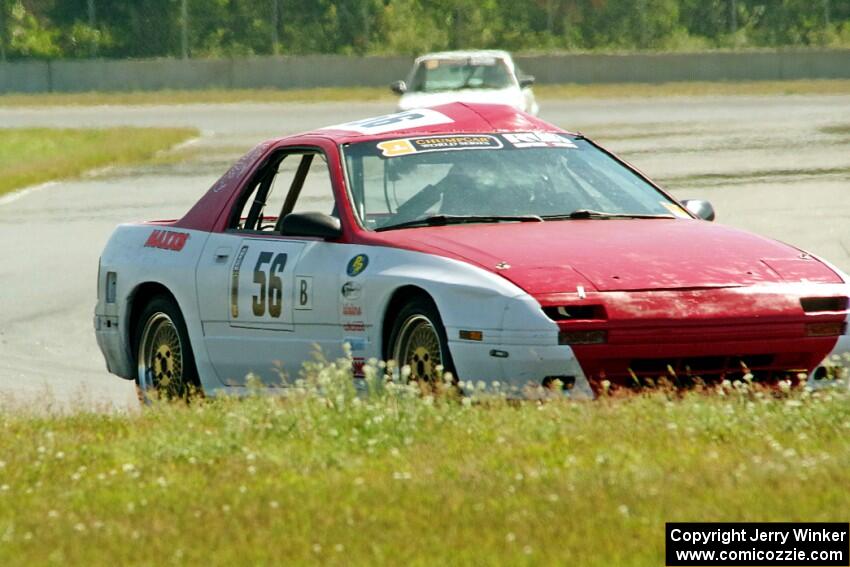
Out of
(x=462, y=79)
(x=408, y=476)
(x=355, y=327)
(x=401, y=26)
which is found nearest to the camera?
(x=408, y=476)

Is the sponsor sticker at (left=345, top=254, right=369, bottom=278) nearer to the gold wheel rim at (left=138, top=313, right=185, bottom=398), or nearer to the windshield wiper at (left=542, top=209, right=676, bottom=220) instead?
the windshield wiper at (left=542, top=209, right=676, bottom=220)

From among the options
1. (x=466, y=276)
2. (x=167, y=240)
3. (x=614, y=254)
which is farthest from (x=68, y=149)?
(x=466, y=276)

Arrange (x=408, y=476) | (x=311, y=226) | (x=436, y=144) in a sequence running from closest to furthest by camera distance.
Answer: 1. (x=408, y=476)
2. (x=311, y=226)
3. (x=436, y=144)

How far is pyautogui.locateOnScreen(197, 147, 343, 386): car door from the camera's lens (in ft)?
28.6

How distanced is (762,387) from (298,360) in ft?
7.31

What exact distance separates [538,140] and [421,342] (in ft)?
5.74

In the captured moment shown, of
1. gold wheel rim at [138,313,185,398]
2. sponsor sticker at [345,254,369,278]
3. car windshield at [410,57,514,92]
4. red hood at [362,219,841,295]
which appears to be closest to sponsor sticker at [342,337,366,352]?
sponsor sticker at [345,254,369,278]

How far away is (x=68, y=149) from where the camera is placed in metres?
37.3

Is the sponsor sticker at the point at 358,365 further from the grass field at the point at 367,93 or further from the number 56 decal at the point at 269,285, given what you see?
the grass field at the point at 367,93

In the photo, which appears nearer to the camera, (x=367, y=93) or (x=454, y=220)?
(x=454, y=220)

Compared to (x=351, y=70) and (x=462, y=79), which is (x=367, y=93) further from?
(x=462, y=79)

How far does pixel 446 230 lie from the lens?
8.62 metres

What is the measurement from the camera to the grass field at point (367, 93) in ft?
189

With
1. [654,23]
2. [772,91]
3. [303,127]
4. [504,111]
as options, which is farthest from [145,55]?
[504,111]
